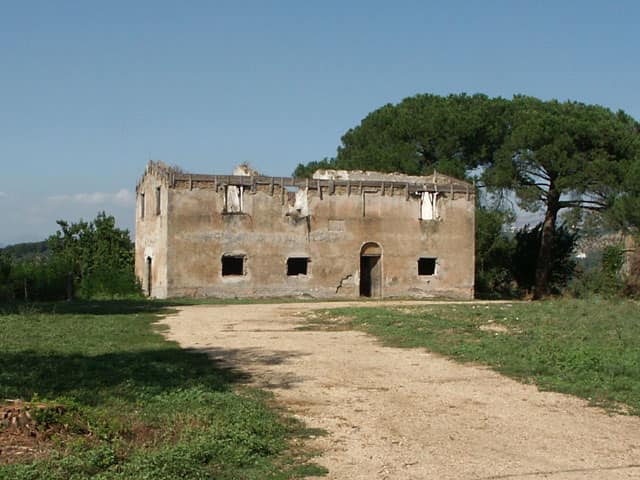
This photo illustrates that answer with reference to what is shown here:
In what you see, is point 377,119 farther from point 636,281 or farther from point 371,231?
point 636,281

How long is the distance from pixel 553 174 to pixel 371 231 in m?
9.48

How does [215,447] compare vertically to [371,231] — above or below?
below

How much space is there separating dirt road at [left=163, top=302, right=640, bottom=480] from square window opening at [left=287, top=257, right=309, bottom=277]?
17084mm

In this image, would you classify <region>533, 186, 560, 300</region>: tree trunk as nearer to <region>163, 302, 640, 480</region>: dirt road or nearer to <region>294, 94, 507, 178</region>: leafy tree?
<region>294, 94, 507, 178</region>: leafy tree

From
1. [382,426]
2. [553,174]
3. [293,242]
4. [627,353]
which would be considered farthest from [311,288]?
[382,426]

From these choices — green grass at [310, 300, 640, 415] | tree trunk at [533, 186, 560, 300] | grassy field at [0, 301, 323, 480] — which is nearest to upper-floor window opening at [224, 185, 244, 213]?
green grass at [310, 300, 640, 415]

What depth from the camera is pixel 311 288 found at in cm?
3069

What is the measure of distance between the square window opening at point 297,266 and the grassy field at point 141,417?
17.6 m

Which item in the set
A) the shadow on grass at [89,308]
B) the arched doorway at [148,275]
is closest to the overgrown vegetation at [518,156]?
the arched doorway at [148,275]

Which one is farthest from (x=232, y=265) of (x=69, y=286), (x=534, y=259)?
(x=534, y=259)

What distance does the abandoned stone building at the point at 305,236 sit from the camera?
29.4 m

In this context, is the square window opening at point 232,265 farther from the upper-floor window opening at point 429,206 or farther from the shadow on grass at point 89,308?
the upper-floor window opening at point 429,206

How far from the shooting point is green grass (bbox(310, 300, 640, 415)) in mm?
9961

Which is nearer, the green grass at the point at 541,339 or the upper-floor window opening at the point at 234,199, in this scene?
the green grass at the point at 541,339
